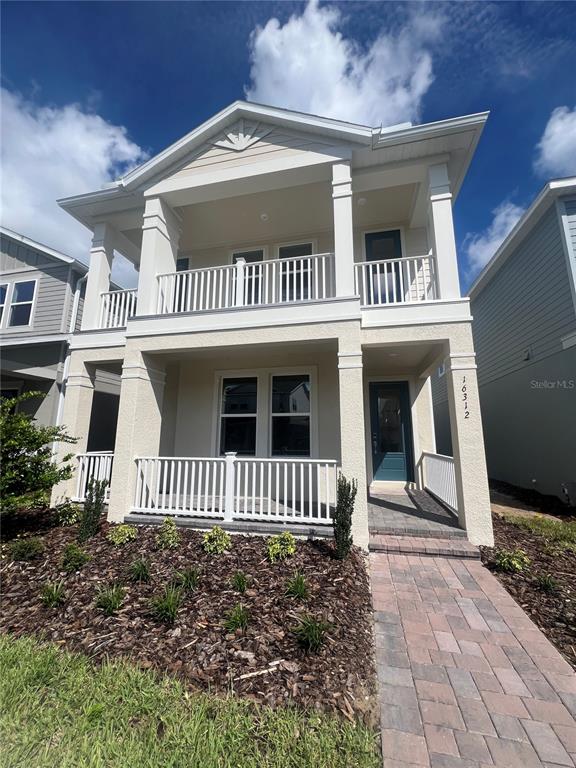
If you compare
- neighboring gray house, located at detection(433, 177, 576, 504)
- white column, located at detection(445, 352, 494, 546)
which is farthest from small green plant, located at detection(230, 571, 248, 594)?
neighboring gray house, located at detection(433, 177, 576, 504)

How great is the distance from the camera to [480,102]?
589 centimetres

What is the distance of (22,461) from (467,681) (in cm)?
656

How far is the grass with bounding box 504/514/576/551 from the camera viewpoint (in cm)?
549

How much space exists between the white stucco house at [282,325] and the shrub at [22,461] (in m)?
1.01

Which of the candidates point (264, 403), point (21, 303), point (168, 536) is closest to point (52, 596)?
point (168, 536)

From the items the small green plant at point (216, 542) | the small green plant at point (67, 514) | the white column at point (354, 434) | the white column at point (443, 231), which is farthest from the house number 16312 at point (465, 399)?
the small green plant at point (67, 514)

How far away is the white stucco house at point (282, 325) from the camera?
552 centimetres

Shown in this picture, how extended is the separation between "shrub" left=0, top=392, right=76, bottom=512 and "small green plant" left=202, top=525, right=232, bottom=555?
2975mm

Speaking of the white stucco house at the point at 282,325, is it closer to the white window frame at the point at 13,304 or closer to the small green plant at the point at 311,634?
the small green plant at the point at 311,634

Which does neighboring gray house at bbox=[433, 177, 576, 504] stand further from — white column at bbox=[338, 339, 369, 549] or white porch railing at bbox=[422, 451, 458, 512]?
white column at bbox=[338, 339, 369, 549]

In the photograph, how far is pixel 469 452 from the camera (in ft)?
17.1

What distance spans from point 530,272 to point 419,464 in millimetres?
6745

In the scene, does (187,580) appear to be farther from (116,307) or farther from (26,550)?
(116,307)
